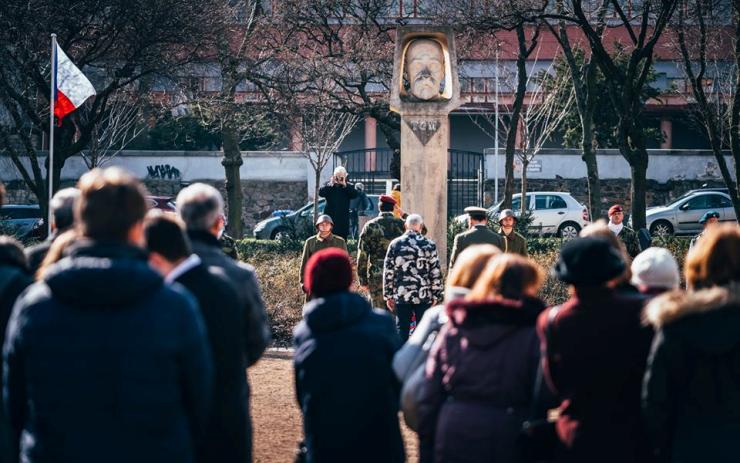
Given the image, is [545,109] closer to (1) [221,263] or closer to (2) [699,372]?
(1) [221,263]

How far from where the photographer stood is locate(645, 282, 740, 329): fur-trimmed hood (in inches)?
185

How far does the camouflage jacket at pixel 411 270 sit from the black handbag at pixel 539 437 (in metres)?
6.37

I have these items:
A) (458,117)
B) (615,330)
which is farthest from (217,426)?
(458,117)

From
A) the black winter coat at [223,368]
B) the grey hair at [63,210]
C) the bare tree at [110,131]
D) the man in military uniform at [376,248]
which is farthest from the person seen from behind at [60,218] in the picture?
the bare tree at [110,131]

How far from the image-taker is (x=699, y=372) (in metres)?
4.70

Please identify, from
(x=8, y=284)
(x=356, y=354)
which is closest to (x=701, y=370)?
(x=356, y=354)

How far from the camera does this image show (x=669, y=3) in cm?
2031

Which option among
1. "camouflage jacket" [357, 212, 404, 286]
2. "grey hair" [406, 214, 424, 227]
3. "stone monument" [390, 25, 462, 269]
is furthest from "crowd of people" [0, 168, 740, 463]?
"stone monument" [390, 25, 462, 269]

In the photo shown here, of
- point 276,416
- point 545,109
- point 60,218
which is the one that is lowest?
point 276,416

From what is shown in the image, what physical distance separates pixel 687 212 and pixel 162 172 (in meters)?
17.5

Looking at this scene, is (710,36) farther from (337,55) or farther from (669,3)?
(337,55)

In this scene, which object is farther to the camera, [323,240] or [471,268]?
[323,240]

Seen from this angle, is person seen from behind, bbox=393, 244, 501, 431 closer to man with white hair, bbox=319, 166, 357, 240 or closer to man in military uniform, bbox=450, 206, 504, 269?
man in military uniform, bbox=450, 206, 504, 269

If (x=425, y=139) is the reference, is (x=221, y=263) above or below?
below
